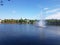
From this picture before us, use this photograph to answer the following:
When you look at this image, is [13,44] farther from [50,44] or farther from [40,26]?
[40,26]

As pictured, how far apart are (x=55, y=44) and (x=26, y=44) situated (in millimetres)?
2151

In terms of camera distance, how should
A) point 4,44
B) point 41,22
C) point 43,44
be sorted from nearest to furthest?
point 4,44 < point 43,44 < point 41,22

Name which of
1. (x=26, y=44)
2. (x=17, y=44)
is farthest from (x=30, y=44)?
(x=17, y=44)

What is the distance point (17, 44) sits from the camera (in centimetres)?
1057

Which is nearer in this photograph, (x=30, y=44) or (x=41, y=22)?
(x=30, y=44)

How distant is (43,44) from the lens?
1103 cm

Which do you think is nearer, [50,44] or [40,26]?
[50,44]

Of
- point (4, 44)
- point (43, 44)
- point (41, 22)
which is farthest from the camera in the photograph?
point (41, 22)

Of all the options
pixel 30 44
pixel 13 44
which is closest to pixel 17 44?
pixel 13 44

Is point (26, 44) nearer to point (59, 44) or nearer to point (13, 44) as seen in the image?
point (13, 44)

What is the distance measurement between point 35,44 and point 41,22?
17681mm

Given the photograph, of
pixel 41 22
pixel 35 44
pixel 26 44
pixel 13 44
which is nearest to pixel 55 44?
pixel 35 44

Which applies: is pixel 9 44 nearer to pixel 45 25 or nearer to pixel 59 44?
pixel 59 44

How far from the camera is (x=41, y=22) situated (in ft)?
92.5
